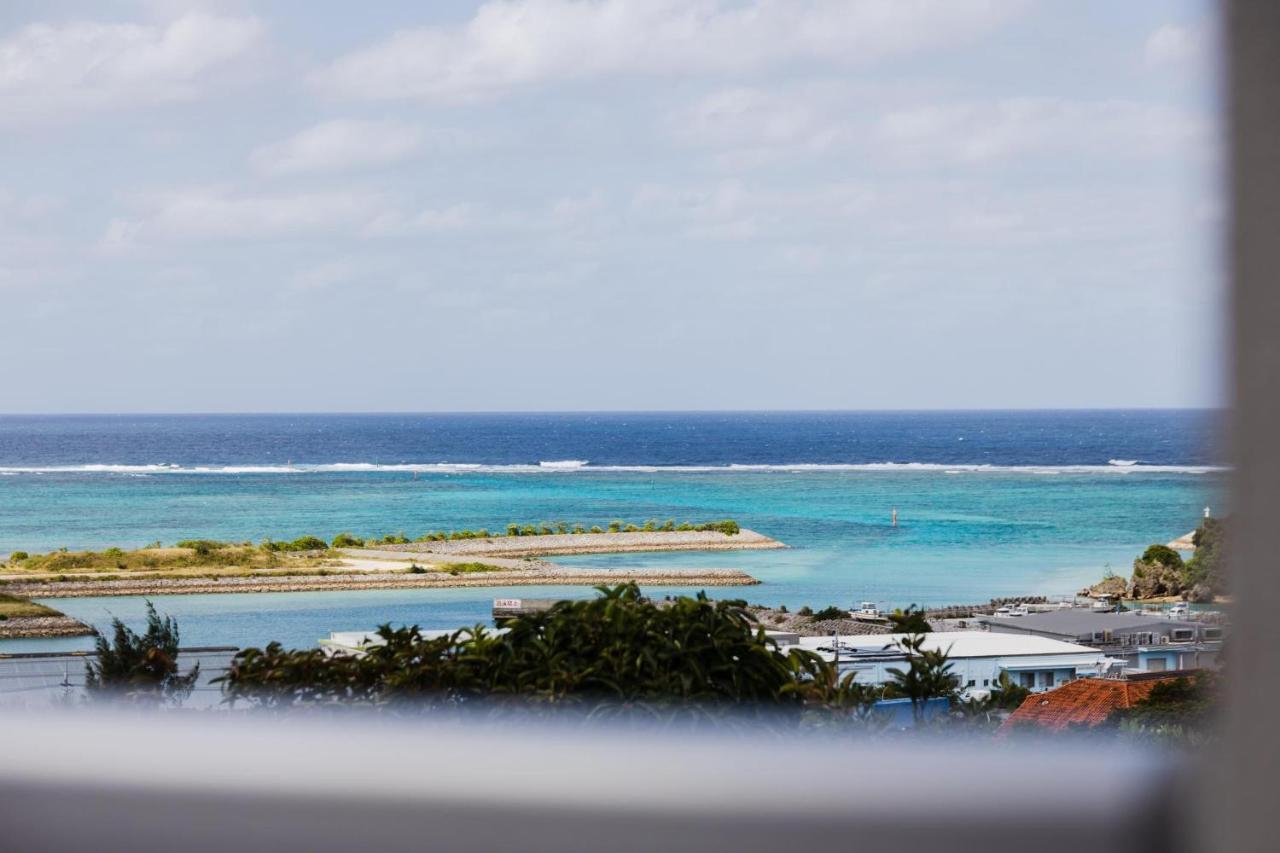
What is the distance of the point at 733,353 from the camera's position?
4.79 metres

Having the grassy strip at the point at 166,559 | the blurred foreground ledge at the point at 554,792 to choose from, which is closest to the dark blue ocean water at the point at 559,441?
the grassy strip at the point at 166,559

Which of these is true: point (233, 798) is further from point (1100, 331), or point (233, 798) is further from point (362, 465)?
point (362, 465)

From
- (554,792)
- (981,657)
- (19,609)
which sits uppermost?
(554,792)

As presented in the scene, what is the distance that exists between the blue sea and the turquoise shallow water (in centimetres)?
3

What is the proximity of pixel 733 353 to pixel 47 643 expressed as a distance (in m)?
2.56

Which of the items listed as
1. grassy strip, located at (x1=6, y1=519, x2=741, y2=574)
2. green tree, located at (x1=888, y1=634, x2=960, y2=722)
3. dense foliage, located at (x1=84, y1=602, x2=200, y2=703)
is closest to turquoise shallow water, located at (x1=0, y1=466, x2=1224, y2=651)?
grassy strip, located at (x1=6, y1=519, x2=741, y2=574)

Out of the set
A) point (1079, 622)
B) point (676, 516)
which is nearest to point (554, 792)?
point (1079, 622)

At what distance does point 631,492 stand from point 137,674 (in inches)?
244

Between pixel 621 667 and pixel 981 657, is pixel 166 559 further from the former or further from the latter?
pixel 621 667

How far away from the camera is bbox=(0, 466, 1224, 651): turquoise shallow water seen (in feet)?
15.5

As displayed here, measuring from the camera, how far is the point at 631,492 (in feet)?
28.8

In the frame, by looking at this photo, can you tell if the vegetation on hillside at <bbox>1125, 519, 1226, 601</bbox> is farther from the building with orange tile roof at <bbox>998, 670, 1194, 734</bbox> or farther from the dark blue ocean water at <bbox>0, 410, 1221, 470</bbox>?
the dark blue ocean water at <bbox>0, 410, 1221, 470</bbox>

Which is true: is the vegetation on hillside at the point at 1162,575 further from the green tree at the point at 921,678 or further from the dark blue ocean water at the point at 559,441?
the dark blue ocean water at the point at 559,441

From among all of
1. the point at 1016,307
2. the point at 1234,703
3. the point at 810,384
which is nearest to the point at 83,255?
the point at 810,384
